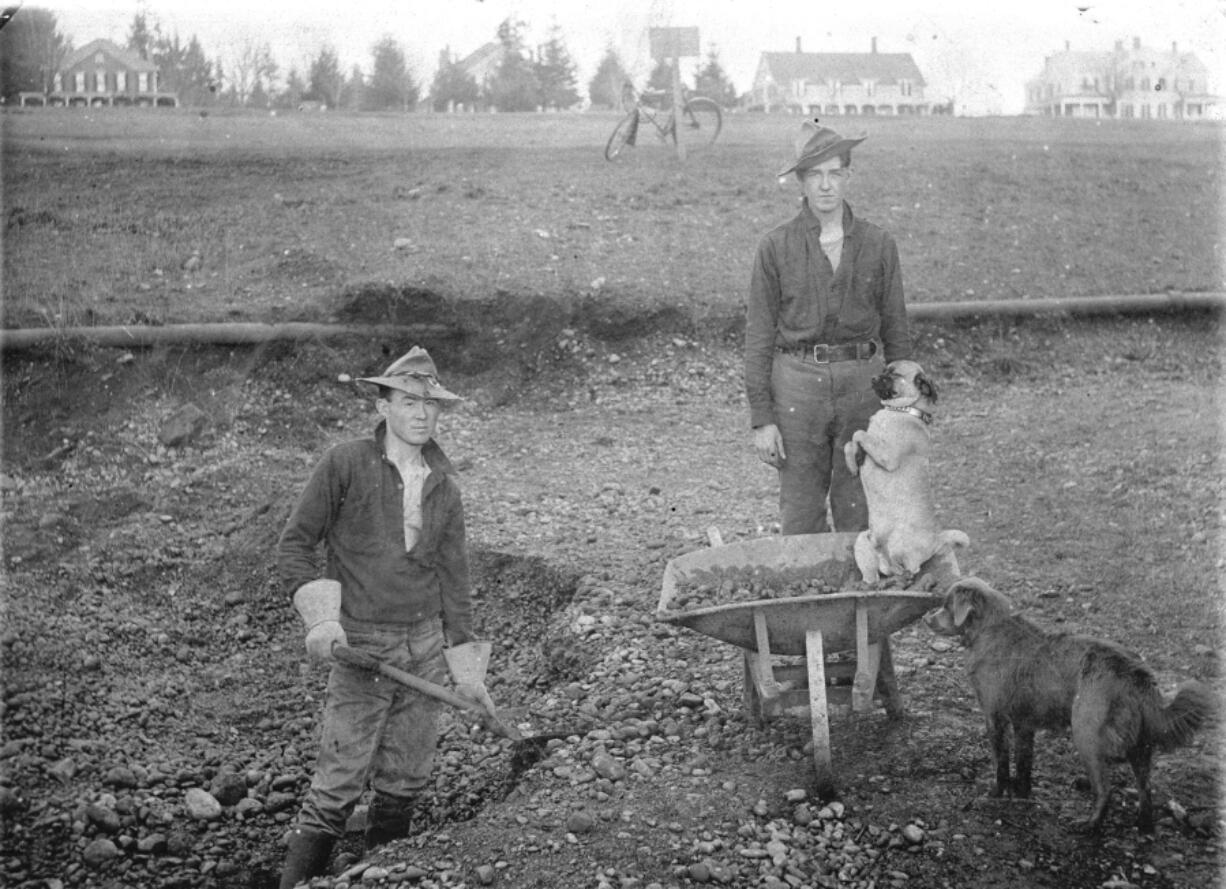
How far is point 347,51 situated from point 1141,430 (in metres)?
9.22

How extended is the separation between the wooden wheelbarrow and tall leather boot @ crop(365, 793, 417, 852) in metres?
1.33

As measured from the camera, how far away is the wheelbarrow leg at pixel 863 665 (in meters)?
4.82

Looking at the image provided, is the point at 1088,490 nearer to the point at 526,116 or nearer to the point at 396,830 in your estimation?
the point at 396,830

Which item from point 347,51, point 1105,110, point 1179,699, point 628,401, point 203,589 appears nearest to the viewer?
point 1179,699

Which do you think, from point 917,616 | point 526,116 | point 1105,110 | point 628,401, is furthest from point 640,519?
point 1105,110

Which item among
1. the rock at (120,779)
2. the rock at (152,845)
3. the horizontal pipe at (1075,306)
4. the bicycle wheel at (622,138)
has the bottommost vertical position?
the rock at (152,845)

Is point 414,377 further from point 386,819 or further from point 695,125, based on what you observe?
point 695,125

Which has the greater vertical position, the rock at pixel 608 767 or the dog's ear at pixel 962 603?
the dog's ear at pixel 962 603

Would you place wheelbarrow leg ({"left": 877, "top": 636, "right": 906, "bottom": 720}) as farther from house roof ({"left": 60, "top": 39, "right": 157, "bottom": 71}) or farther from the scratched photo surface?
house roof ({"left": 60, "top": 39, "right": 157, "bottom": 71})

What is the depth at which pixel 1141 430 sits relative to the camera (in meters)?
10.3

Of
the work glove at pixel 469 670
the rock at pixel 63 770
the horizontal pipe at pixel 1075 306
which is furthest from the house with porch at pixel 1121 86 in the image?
the rock at pixel 63 770

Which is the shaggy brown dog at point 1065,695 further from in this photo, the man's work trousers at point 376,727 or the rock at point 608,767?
the man's work trousers at point 376,727

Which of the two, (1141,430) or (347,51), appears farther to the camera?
(347,51)

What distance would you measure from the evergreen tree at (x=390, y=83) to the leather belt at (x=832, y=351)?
32.6 feet
